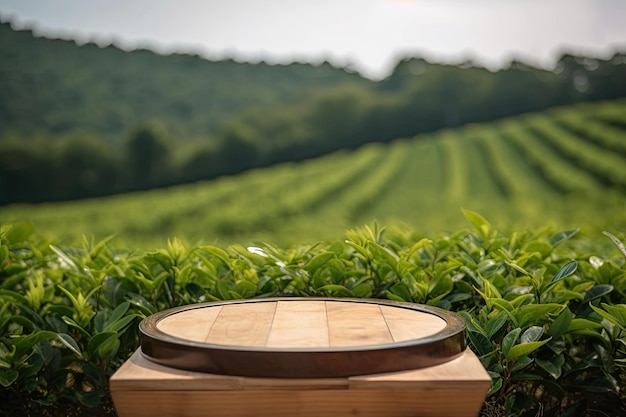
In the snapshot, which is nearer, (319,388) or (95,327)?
(319,388)

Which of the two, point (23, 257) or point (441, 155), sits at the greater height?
point (23, 257)

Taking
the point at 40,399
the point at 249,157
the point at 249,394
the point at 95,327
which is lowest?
the point at 249,157

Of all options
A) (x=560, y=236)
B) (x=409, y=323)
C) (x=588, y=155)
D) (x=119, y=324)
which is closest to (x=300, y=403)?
(x=409, y=323)

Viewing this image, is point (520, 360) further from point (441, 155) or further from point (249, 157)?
point (249, 157)

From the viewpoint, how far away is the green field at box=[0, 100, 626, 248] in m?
21.7

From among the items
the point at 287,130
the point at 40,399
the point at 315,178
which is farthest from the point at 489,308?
the point at 287,130

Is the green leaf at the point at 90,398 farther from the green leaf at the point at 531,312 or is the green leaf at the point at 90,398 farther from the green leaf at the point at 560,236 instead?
the green leaf at the point at 560,236

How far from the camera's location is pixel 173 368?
1.00 m

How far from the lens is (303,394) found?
0.95 meters

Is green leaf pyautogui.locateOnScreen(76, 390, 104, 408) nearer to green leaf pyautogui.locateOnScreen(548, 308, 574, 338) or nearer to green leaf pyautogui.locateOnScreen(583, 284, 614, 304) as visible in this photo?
green leaf pyautogui.locateOnScreen(548, 308, 574, 338)

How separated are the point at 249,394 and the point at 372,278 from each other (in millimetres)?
698

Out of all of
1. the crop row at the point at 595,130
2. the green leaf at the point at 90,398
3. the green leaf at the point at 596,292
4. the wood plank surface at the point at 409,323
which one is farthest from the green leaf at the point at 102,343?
the crop row at the point at 595,130

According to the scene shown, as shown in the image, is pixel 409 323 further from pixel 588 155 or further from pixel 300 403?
pixel 588 155

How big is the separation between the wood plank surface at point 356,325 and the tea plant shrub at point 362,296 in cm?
22
